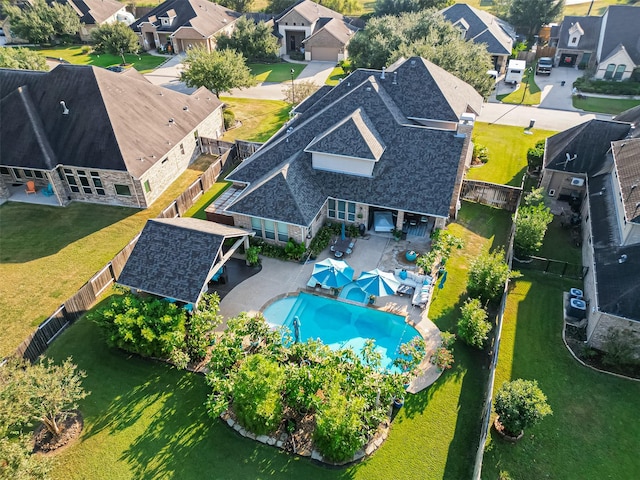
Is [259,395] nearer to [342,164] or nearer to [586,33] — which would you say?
[342,164]

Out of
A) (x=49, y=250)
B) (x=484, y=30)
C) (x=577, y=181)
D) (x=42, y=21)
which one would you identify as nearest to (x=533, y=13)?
(x=484, y=30)

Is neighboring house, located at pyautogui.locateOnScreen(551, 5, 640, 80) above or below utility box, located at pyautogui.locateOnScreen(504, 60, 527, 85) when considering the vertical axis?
above

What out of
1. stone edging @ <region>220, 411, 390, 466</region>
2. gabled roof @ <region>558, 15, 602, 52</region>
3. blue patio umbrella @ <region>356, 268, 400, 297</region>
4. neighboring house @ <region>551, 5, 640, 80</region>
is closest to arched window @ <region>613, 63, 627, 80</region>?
neighboring house @ <region>551, 5, 640, 80</region>

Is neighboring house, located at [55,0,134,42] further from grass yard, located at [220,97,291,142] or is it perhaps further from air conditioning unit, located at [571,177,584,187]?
air conditioning unit, located at [571,177,584,187]

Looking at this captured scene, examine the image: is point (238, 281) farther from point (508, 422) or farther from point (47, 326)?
point (508, 422)

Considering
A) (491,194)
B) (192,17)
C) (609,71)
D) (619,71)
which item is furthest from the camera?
(192,17)

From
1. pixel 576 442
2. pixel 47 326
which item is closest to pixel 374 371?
pixel 576 442
